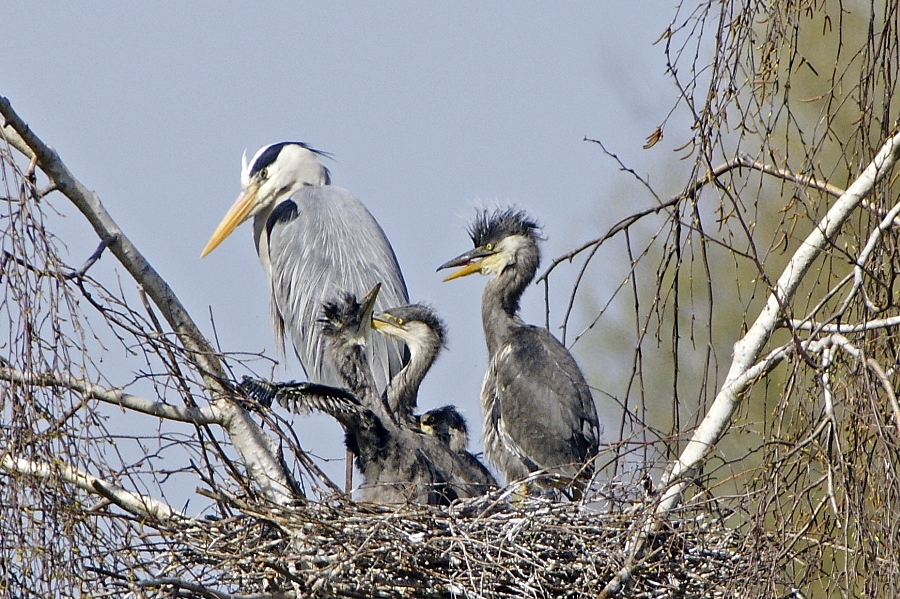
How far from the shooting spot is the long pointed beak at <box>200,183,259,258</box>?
6629 millimetres

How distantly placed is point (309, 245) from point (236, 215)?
68 cm

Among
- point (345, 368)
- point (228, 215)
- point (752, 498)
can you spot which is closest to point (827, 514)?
point (752, 498)

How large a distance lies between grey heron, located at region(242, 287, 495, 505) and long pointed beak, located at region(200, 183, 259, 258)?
2576 millimetres

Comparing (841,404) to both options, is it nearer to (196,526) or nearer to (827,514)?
(827,514)

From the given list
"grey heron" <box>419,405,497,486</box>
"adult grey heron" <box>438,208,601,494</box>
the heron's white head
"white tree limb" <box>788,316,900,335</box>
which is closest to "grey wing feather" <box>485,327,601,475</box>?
"adult grey heron" <box>438,208,601,494</box>

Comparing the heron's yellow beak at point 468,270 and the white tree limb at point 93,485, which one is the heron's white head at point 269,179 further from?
the white tree limb at point 93,485

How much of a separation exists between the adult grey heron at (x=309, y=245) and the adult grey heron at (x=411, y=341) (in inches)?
25.1

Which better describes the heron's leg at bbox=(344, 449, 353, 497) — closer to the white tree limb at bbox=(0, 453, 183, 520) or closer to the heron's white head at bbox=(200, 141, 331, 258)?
the white tree limb at bbox=(0, 453, 183, 520)

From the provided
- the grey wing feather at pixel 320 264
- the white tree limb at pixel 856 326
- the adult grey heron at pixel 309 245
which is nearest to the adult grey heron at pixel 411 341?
the adult grey heron at pixel 309 245

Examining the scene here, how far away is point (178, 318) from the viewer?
3002 mm

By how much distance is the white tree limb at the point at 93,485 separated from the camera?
226 cm

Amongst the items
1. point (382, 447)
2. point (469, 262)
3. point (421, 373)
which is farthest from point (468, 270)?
point (382, 447)

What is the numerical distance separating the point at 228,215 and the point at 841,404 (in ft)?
15.7

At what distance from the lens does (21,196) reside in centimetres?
228
